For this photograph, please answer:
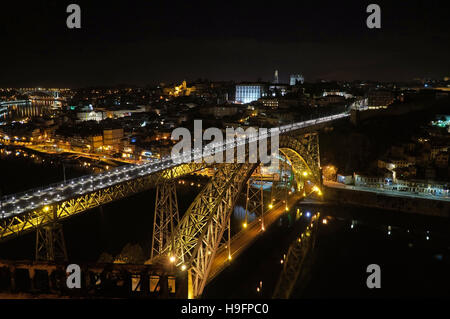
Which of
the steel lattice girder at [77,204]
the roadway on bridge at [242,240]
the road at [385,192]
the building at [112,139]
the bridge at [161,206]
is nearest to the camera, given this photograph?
the steel lattice girder at [77,204]

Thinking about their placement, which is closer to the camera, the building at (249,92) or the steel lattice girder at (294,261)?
the steel lattice girder at (294,261)

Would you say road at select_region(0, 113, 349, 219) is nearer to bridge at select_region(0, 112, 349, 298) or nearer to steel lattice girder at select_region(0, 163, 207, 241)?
bridge at select_region(0, 112, 349, 298)

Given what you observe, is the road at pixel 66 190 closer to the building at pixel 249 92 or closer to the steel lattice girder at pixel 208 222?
the steel lattice girder at pixel 208 222

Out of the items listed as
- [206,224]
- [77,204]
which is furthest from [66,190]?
[206,224]

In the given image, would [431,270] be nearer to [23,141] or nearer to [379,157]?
[379,157]

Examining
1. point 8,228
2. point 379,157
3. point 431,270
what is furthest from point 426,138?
point 8,228

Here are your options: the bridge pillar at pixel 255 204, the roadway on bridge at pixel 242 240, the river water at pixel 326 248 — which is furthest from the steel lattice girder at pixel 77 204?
the river water at pixel 326 248
